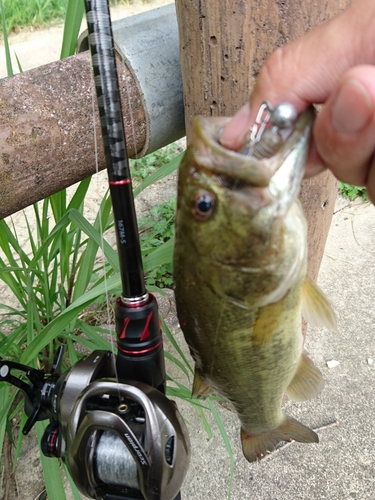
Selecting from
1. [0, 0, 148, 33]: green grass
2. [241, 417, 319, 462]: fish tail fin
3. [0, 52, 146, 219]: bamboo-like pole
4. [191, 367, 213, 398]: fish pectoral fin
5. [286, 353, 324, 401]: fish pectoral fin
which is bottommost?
[241, 417, 319, 462]: fish tail fin

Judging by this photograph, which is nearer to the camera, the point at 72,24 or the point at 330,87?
the point at 330,87

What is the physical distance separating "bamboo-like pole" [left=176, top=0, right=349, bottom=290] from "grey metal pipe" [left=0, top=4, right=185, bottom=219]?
17 cm

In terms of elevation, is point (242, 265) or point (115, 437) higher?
point (242, 265)

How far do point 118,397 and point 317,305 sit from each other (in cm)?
52

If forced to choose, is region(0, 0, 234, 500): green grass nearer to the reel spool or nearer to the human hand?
the reel spool

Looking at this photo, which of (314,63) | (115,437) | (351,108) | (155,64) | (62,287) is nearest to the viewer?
(351,108)

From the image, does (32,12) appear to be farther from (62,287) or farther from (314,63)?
(314,63)

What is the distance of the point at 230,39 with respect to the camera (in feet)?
3.97

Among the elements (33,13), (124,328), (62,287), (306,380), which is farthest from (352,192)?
(33,13)

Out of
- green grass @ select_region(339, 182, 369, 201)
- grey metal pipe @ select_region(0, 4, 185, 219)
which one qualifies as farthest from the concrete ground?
grey metal pipe @ select_region(0, 4, 185, 219)

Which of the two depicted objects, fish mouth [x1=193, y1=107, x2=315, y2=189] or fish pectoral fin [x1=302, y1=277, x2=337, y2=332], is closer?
fish mouth [x1=193, y1=107, x2=315, y2=189]

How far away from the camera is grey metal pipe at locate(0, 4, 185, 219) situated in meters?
1.29

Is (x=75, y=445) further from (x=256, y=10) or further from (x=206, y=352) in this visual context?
(x=256, y=10)

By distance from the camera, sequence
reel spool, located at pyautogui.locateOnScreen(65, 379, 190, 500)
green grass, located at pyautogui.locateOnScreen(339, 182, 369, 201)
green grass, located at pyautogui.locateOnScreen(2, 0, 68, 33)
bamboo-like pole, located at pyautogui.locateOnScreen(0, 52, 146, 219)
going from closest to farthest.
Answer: reel spool, located at pyautogui.locateOnScreen(65, 379, 190, 500) → bamboo-like pole, located at pyautogui.locateOnScreen(0, 52, 146, 219) → green grass, located at pyautogui.locateOnScreen(339, 182, 369, 201) → green grass, located at pyautogui.locateOnScreen(2, 0, 68, 33)
